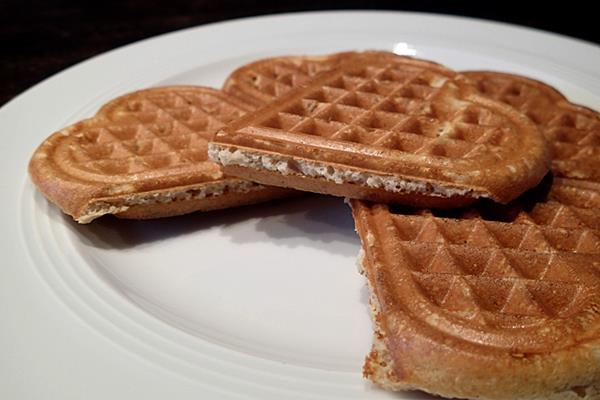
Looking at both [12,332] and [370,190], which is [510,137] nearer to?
[370,190]

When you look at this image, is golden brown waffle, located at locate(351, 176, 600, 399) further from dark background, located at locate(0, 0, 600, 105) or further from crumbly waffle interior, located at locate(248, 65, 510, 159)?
dark background, located at locate(0, 0, 600, 105)

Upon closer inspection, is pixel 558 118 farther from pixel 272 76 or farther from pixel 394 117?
pixel 272 76

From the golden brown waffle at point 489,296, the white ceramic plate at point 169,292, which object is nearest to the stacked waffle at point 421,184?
the golden brown waffle at point 489,296

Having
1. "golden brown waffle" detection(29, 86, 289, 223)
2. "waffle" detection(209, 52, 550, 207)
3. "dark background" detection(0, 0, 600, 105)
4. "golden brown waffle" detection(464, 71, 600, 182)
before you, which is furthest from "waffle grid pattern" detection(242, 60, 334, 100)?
"dark background" detection(0, 0, 600, 105)

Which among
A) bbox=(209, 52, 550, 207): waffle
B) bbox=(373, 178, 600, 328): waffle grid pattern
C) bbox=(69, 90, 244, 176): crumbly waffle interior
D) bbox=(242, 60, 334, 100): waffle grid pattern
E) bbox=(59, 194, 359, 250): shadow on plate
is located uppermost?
bbox=(209, 52, 550, 207): waffle

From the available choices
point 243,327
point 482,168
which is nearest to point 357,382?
point 243,327

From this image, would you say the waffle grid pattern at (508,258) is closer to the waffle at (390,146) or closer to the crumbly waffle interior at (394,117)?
the waffle at (390,146)

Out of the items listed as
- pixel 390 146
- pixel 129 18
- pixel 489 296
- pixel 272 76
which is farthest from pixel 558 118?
pixel 129 18
